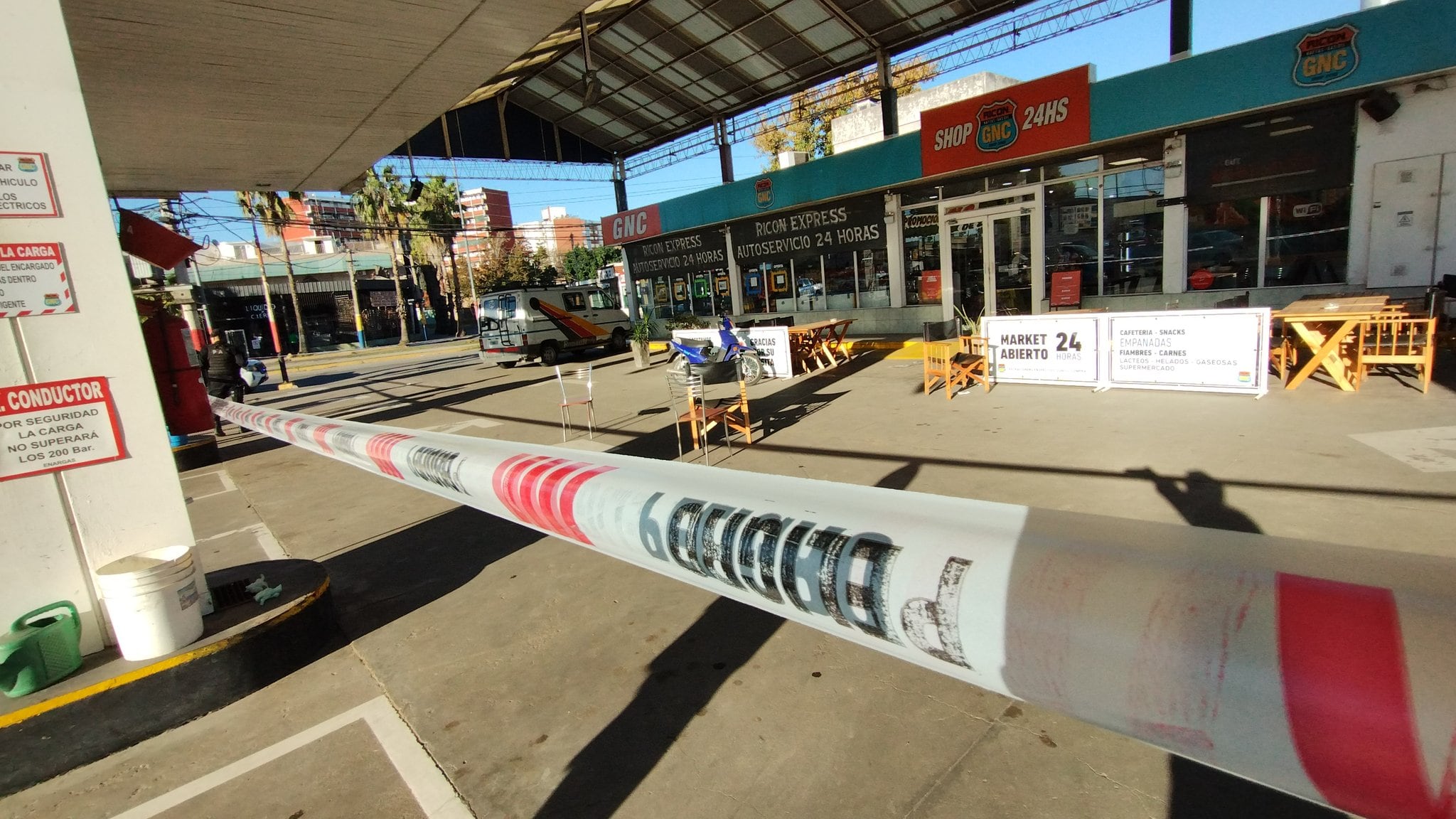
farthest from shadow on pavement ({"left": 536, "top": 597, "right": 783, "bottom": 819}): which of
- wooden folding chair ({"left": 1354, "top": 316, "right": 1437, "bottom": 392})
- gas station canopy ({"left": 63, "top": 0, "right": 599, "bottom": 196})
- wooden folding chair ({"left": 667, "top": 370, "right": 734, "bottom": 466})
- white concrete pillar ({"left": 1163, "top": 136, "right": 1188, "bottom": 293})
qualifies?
white concrete pillar ({"left": 1163, "top": 136, "right": 1188, "bottom": 293})

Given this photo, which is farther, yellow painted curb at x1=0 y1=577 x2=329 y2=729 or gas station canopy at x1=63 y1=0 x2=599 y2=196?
gas station canopy at x1=63 y1=0 x2=599 y2=196

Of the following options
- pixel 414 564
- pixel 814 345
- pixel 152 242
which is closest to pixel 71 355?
pixel 414 564

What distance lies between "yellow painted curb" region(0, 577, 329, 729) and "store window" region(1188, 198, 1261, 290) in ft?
48.5

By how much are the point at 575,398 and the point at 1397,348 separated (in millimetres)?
12615

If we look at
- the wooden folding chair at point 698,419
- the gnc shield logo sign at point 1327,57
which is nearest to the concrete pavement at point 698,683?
the wooden folding chair at point 698,419

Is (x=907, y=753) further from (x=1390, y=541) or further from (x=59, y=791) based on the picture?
(x=59, y=791)

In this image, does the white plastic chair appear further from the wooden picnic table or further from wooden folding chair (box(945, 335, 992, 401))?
wooden folding chair (box(945, 335, 992, 401))

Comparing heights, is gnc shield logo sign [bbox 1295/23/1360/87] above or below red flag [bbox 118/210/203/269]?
above

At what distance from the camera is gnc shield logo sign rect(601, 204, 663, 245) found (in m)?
23.6

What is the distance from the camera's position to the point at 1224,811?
237cm

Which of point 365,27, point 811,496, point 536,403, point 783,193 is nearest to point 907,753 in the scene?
point 811,496

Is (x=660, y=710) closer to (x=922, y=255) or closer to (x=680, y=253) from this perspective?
(x=922, y=255)

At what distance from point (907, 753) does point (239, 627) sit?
3.68 metres

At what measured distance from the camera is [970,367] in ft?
31.3
